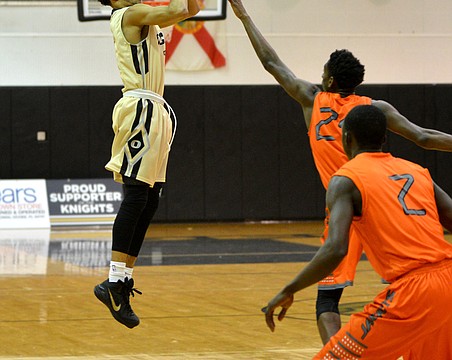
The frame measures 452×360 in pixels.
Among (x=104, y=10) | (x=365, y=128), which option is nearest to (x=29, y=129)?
(x=104, y=10)

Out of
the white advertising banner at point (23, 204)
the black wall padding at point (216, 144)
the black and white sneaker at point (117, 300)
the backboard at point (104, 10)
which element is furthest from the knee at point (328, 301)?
the black wall padding at point (216, 144)

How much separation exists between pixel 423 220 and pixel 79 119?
47.6 feet

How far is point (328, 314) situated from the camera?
5.16m

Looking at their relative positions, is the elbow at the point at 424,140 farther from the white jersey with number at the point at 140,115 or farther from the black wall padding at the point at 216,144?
the black wall padding at the point at 216,144

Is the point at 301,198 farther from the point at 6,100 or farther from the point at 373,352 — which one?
the point at 373,352

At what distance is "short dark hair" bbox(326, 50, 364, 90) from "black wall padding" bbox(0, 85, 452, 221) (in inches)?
501

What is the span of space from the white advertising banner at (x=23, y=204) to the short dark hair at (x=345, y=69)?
40.7 feet

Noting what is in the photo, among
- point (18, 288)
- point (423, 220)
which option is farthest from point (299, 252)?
point (423, 220)

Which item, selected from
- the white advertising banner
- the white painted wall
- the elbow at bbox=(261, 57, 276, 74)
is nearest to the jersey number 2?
the elbow at bbox=(261, 57, 276, 74)

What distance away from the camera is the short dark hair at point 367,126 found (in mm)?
4004

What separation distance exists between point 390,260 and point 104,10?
33.8 ft

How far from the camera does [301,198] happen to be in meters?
18.6

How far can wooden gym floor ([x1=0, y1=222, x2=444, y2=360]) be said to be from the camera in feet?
21.3

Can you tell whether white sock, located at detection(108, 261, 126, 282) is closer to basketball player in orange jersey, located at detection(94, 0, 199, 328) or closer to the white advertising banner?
basketball player in orange jersey, located at detection(94, 0, 199, 328)
